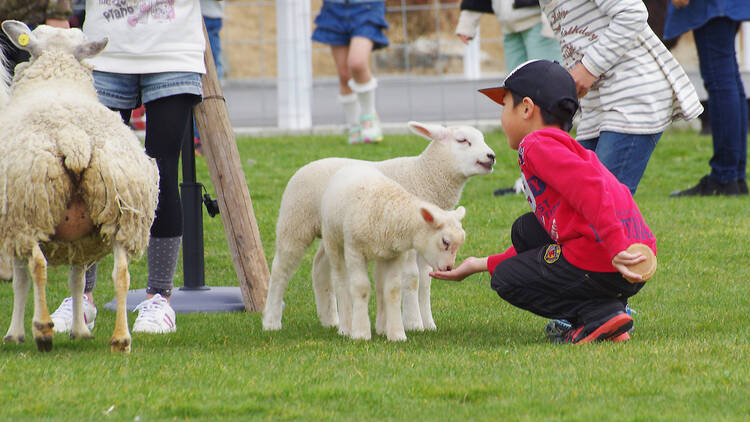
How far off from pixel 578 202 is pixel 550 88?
57 cm

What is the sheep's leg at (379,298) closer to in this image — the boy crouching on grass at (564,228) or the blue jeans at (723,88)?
the boy crouching on grass at (564,228)

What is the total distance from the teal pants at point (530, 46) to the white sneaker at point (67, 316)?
4.47 meters

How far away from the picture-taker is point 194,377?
3.62 metres

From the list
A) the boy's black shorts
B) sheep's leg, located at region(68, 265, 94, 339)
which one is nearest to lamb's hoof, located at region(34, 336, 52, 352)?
sheep's leg, located at region(68, 265, 94, 339)

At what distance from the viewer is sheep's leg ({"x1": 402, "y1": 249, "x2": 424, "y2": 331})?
15.4 ft

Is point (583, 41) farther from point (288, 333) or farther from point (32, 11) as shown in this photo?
point (32, 11)

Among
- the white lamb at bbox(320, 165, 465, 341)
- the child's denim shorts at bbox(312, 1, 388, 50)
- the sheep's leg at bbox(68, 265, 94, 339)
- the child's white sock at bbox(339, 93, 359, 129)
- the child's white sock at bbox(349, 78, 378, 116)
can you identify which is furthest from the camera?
the child's white sock at bbox(339, 93, 359, 129)

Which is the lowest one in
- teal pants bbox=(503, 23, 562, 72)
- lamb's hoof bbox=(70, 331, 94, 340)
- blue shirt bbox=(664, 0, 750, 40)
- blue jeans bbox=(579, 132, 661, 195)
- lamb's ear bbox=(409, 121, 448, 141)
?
lamb's hoof bbox=(70, 331, 94, 340)

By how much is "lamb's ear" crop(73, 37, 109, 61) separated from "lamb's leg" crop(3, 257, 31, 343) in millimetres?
916

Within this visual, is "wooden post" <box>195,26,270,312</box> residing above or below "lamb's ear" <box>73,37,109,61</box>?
below

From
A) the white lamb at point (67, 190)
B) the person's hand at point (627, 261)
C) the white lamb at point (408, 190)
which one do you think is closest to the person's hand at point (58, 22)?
the white lamb at point (67, 190)

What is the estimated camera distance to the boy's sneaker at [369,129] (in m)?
10.9

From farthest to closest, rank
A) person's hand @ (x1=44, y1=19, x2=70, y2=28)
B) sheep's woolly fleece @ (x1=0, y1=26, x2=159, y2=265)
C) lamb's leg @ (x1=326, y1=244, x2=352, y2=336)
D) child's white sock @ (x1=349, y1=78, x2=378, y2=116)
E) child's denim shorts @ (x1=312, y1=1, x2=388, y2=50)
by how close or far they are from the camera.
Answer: child's white sock @ (x1=349, y1=78, x2=378, y2=116) < child's denim shorts @ (x1=312, y1=1, x2=388, y2=50) < person's hand @ (x1=44, y1=19, x2=70, y2=28) < lamb's leg @ (x1=326, y1=244, x2=352, y2=336) < sheep's woolly fleece @ (x1=0, y1=26, x2=159, y2=265)

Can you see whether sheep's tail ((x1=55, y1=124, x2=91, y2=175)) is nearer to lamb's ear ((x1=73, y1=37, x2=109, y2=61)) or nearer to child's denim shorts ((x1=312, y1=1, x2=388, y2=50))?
lamb's ear ((x1=73, y1=37, x2=109, y2=61))
